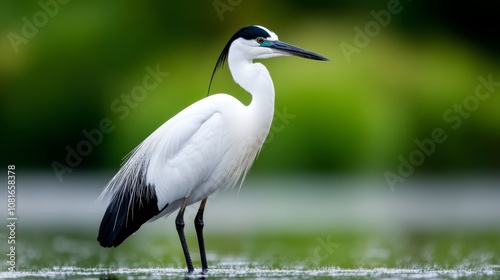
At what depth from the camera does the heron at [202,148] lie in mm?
7758

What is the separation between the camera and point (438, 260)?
8258 mm

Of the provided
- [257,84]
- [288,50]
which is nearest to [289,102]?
[288,50]

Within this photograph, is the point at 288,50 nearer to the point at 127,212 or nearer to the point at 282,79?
the point at 127,212

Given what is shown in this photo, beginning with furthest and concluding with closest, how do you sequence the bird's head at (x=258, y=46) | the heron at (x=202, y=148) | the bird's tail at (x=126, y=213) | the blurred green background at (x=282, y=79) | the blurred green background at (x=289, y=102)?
the blurred green background at (x=282, y=79) < the blurred green background at (x=289, y=102) < the bird's head at (x=258, y=46) < the heron at (x=202, y=148) < the bird's tail at (x=126, y=213)

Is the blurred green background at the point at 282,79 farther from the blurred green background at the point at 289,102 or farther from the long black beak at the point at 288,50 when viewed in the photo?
the long black beak at the point at 288,50

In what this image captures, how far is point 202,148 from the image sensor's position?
7762mm

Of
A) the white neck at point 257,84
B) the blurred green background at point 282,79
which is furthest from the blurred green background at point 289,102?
the white neck at point 257,84

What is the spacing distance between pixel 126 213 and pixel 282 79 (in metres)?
9.90

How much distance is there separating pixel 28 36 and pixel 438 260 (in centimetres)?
1253

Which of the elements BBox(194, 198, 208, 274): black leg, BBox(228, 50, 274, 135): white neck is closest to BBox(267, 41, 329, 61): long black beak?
BBox(228, 50, 274, 135): white neck

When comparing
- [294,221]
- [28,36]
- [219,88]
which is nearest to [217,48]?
[219,88]

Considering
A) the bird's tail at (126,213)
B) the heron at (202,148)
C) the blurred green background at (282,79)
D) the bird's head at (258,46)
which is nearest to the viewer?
the bird's tail at (126,213)

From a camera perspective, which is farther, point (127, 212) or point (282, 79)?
point (282, 79)

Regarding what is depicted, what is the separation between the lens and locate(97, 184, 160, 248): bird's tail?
7594 millimetres
